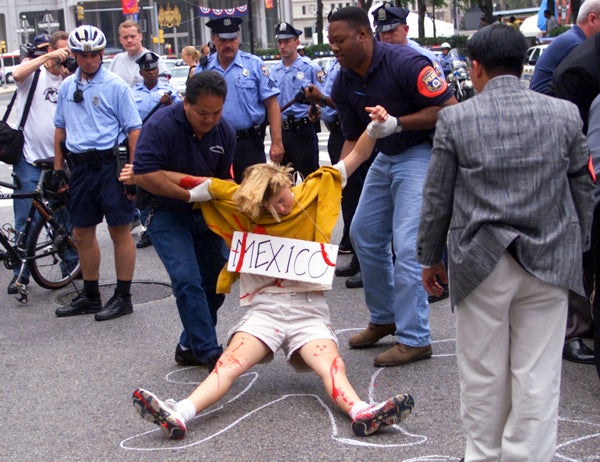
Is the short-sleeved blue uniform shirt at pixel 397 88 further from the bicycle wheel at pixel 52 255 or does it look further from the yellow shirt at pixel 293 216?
the bicycle wheel at pixel 52 255

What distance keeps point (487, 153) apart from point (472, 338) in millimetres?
673

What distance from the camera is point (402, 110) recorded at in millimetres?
5059

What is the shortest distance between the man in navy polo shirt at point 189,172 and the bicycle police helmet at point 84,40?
5.14 ft

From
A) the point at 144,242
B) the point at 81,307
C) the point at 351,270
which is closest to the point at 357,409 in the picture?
the point at 81,307

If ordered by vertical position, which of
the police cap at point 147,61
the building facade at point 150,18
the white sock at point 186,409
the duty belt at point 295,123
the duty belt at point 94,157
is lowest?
the building facade at point 150,18

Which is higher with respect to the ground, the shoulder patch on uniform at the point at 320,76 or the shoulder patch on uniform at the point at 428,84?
the shoulder patch on uniform at the point at 428,84

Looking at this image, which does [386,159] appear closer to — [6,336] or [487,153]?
[487,153]

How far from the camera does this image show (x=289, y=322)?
4613mm

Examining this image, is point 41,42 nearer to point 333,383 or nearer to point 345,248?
point 345,248

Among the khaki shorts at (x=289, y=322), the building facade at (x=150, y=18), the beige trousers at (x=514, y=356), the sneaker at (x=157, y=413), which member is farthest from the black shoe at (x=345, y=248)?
the building facade at (x=150, y=18)

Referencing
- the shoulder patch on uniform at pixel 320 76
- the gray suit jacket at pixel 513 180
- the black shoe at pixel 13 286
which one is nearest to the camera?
the gray suit jacket at pixel 513 180

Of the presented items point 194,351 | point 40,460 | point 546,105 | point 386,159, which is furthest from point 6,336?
point 546,105

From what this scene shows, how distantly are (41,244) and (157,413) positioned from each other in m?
3.57

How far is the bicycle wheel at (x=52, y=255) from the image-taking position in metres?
7.25
